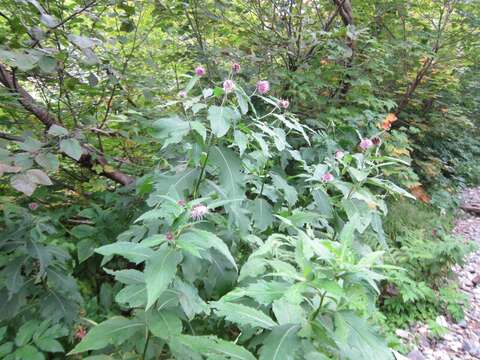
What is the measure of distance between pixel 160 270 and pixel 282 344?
0.36 m

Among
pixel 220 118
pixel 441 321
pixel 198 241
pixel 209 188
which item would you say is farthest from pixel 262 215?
pixel 441 321

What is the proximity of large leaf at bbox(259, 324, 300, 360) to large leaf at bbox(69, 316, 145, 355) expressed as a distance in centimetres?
43

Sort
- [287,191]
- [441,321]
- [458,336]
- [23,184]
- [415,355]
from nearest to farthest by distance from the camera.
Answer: [23,184] < [287,191] < [415,355] < [458,336] < [441,321]

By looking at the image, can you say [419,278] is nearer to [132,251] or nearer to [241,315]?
[241,315]

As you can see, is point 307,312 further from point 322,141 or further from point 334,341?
point 322,141

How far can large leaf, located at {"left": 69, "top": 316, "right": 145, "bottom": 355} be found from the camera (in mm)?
967

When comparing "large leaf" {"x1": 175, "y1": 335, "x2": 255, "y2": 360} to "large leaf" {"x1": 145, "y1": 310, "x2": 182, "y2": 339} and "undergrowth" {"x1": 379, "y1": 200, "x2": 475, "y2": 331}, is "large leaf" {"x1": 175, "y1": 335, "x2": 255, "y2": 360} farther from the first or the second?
"undergrowth" {"x1": 379, "y1": 200, "x2": 475, "y2": 331}

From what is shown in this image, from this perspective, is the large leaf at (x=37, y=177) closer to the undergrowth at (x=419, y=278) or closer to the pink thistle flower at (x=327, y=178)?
the pink thistle flower at (x=327, y=178)

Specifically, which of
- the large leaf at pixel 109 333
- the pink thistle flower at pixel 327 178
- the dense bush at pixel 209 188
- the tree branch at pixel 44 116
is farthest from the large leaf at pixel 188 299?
the tree branch at pixel 44 116

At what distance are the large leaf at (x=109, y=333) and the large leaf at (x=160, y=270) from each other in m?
0.26

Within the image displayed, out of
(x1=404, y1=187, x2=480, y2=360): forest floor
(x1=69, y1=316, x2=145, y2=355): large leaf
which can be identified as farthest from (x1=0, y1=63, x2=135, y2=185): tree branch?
(x1=404, y1=187, x2=480, y2=360): forest floor

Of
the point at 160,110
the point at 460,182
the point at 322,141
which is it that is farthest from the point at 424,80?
the point at 160,110

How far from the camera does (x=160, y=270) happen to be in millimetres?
914

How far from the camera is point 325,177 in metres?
1.75
